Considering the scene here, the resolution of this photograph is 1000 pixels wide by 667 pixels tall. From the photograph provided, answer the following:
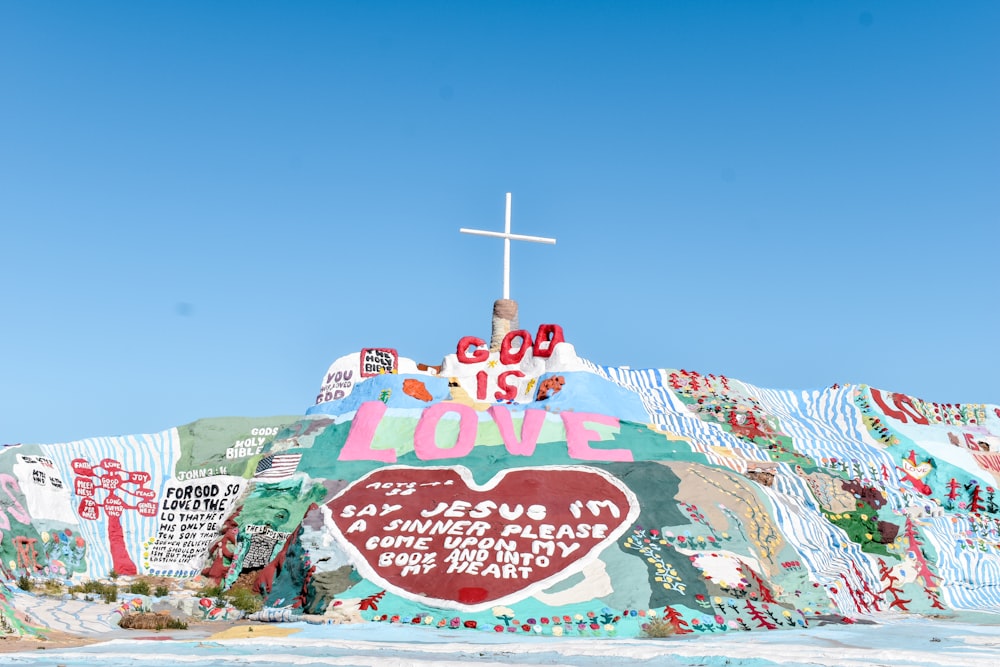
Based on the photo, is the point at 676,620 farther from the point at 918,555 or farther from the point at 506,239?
the point at 506,239

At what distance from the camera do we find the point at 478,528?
23.2 m

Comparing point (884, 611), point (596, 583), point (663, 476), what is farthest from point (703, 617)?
point (884, 611)

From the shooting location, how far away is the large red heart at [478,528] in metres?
21.6

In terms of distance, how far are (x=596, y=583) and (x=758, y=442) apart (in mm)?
13963

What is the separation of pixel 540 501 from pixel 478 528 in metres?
1.72

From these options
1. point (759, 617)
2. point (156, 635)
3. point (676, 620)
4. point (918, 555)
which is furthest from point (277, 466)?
point (918, 555)

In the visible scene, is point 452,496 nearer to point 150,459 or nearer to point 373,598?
point 373,598

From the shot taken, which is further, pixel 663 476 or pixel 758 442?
pixel 758 442

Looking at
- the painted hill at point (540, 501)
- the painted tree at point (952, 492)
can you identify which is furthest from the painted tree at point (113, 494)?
the painted tree at point (952, 492)

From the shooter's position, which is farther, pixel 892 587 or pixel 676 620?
pixel 892 587

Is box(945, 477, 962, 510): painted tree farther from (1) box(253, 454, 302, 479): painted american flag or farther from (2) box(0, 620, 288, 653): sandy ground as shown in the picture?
(2) box(0, 620, 288, 653): sandy ground

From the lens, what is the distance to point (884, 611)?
25828 millimetres

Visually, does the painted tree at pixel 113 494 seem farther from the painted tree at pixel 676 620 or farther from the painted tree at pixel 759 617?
the painted tree at pixel 759 617

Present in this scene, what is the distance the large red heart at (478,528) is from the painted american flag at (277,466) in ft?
12.6
